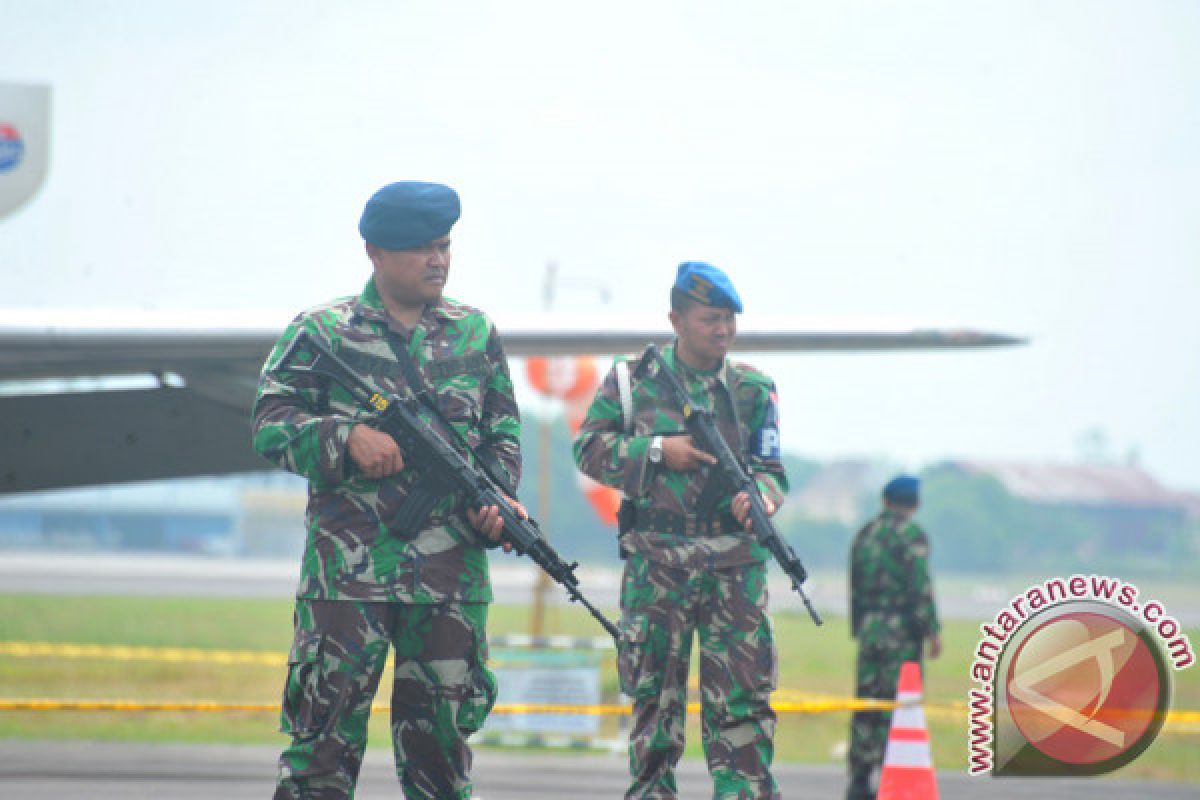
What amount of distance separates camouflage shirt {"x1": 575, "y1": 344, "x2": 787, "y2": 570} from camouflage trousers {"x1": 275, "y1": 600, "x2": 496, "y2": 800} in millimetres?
1729

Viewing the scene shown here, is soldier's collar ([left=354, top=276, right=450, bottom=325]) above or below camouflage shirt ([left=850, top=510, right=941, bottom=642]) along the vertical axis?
above

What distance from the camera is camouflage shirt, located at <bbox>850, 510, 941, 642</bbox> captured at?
10742 mm

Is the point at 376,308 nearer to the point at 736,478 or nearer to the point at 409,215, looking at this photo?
the point at 409,215

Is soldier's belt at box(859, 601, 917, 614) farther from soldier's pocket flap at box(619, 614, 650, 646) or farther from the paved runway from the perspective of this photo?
soldier's pocket flap at box(619, 614, 650, 646)

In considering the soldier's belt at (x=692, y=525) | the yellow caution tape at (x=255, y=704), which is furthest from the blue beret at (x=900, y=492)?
the soldier's belt at (x=692, y=525)

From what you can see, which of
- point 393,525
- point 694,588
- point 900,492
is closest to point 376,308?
point 393,525

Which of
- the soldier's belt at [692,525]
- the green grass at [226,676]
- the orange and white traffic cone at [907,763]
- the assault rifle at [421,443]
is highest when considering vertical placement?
the assault rifle at [421,443]

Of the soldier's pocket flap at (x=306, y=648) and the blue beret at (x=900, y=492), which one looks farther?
the blue beret at (x=900, y=492)

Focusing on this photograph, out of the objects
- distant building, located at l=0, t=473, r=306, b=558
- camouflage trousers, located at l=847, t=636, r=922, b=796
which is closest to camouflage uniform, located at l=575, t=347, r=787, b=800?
camouflage trousers, located at l=847, t=636, r=922, b=796

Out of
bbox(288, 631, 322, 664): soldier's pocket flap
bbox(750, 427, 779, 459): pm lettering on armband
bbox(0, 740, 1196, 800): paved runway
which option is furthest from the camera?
bbox(0, 740, 1196, 800): paved runway

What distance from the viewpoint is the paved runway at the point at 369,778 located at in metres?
9.62

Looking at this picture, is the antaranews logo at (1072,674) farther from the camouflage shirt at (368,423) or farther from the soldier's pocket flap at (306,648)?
the soldier's pocket flap at (306,648)

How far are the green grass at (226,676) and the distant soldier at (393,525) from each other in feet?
28.4

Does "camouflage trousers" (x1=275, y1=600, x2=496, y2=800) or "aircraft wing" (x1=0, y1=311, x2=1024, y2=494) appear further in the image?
"aircraft wing" (x1=0, y1=311, x2=1024, y2=494)
